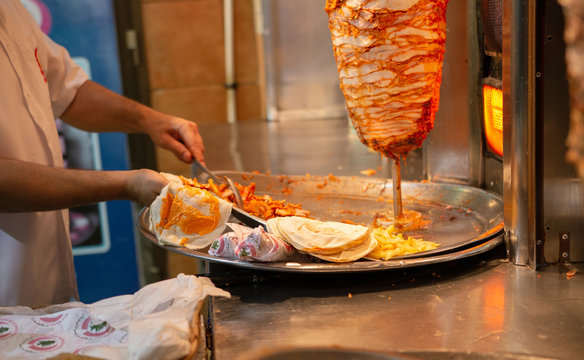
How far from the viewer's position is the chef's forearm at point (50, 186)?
3.76 feet

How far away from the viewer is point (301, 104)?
11.1ft

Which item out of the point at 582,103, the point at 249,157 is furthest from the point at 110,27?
the point at 582,103

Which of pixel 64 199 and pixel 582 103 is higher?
pixel 582 103

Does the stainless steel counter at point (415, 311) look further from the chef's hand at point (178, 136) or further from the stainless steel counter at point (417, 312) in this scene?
the chef's hand at point (178, 136)

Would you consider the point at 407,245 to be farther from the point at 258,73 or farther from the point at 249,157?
the point at 258,73

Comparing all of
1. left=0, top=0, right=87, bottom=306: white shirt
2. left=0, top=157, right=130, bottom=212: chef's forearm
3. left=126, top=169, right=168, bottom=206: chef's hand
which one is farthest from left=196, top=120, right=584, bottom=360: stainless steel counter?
left=0, top=0, right=87, bottom=306: white shirt

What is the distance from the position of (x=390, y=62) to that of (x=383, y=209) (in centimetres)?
42

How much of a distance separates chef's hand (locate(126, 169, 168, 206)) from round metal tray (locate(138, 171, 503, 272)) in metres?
0.06

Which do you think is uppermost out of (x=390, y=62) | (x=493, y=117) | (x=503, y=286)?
(x=390, y=62)

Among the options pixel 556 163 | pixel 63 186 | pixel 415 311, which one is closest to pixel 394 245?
pixel 415 311

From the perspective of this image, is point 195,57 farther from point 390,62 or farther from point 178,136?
point 390,62

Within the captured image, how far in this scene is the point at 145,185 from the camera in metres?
1.12

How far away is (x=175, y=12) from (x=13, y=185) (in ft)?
9.87

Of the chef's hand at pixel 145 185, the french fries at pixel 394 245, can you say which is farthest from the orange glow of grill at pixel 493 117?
the chef's hand at pixel 145 185
